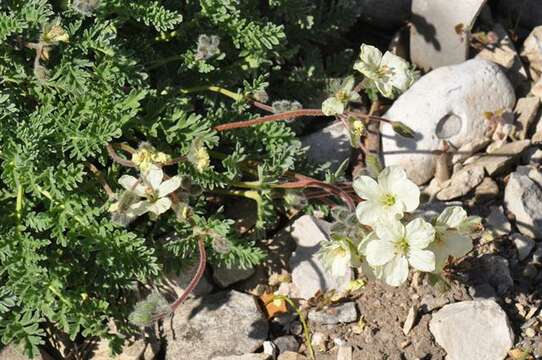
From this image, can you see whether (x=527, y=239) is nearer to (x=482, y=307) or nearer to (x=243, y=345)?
(x=482, y=307)

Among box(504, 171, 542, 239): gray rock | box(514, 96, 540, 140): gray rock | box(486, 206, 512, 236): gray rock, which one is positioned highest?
box(514, 96, 540, 140): gray rock

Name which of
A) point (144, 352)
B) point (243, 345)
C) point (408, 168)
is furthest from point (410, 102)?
point (144, 352)

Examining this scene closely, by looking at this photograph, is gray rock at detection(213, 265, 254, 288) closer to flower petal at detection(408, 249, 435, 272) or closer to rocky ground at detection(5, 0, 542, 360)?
rocky ground at detection(5, 0, 542, 360)

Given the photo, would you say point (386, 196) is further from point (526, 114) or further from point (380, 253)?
point (526, 114)

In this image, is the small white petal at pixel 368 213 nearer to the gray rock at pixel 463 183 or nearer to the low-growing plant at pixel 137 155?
the low-growing plant at pixel 137 155

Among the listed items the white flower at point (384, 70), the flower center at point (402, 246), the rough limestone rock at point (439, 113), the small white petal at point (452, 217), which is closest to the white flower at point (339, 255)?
the flower center at point (402, 246)

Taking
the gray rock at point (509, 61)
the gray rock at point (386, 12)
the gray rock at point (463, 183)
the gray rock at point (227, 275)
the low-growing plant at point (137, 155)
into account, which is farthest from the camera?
the gray rock at point (386, 12)

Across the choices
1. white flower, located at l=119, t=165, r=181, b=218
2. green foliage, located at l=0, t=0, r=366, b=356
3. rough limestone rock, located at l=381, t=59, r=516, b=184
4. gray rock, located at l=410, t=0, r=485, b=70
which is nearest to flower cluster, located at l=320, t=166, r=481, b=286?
green foliage, located at l=0, t=0, r=366, b=356
